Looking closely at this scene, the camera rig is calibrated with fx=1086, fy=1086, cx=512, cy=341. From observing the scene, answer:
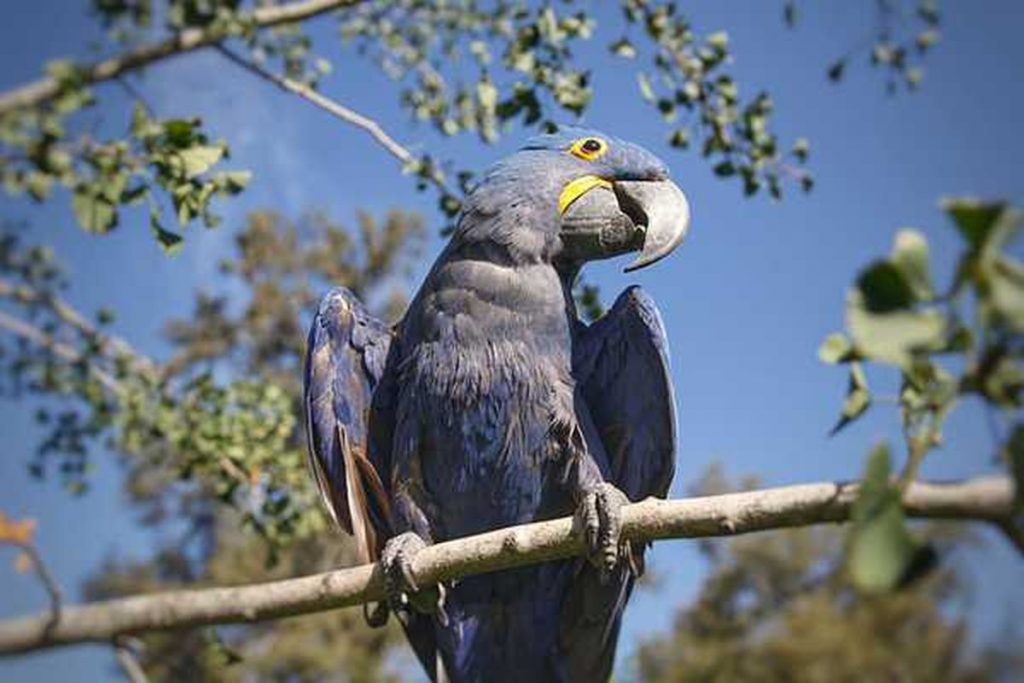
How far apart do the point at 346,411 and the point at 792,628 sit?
1211cm

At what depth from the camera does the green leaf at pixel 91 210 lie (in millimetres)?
2297

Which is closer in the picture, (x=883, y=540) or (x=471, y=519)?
(x=883, y=540)

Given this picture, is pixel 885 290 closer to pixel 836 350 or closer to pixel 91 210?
pixel 836 350

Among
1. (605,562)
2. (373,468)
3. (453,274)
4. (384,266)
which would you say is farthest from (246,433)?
(384,266)

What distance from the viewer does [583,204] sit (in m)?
3.27

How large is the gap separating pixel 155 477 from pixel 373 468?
1151 centimetres

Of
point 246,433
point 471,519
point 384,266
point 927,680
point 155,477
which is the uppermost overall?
point 384,266

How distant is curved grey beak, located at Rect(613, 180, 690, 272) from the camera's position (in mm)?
3119

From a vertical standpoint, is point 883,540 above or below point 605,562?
below

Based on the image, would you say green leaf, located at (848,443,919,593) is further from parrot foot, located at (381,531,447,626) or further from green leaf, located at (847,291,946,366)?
parrot foot, located at (381,531,447,626)

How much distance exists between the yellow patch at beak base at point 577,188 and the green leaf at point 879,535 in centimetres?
208

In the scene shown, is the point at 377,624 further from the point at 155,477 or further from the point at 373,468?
the point at 155,477

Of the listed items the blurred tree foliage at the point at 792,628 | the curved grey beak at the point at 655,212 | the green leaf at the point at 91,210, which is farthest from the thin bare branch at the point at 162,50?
the blurred tree foliage at the point at 792,628

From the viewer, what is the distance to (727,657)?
14695mm
